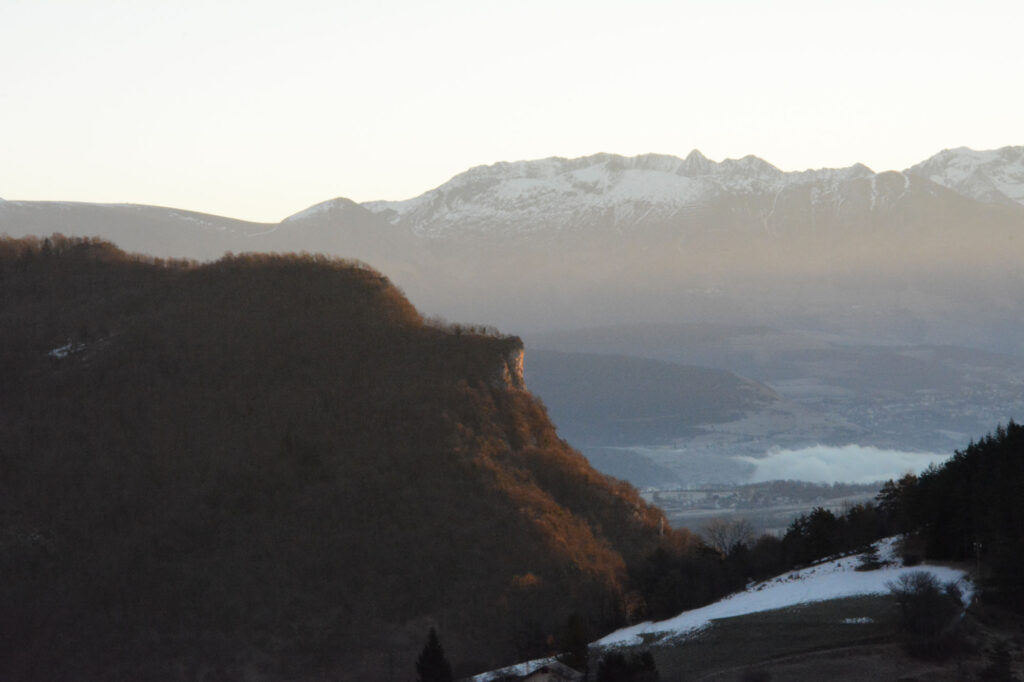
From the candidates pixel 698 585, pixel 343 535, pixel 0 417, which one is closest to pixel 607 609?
pixel 698 585

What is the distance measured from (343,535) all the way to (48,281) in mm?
38643

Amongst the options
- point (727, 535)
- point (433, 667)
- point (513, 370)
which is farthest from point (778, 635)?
point (727, 535)

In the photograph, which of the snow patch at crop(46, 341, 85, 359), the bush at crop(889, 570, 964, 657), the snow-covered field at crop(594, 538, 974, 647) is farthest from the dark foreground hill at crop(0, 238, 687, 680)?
the bush at crop(889, 570, 964, 657)

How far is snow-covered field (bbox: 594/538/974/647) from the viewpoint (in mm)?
63188

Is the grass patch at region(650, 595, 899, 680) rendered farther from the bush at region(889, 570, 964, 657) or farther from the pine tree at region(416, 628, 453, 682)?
the pine tree at region(416, 628, 453, 682)

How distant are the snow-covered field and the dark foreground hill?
562 centimetres

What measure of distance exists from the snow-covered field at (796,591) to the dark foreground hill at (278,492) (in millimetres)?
5618

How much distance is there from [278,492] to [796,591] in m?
31.8

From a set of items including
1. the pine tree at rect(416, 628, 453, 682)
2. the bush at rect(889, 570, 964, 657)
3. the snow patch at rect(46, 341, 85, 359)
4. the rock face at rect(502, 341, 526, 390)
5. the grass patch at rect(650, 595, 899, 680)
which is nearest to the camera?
the bush at rect(889, 570, 964, 657)

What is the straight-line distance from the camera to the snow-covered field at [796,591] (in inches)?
2488

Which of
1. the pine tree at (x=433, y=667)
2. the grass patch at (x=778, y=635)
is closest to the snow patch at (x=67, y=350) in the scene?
the pine tree at (x=433, y=667)

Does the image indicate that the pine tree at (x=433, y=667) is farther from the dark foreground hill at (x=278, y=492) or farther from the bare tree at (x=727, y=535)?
the bare tree at (x=727, y=535)

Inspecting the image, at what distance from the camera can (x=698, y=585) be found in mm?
74750

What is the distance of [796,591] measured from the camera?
2638 inches
